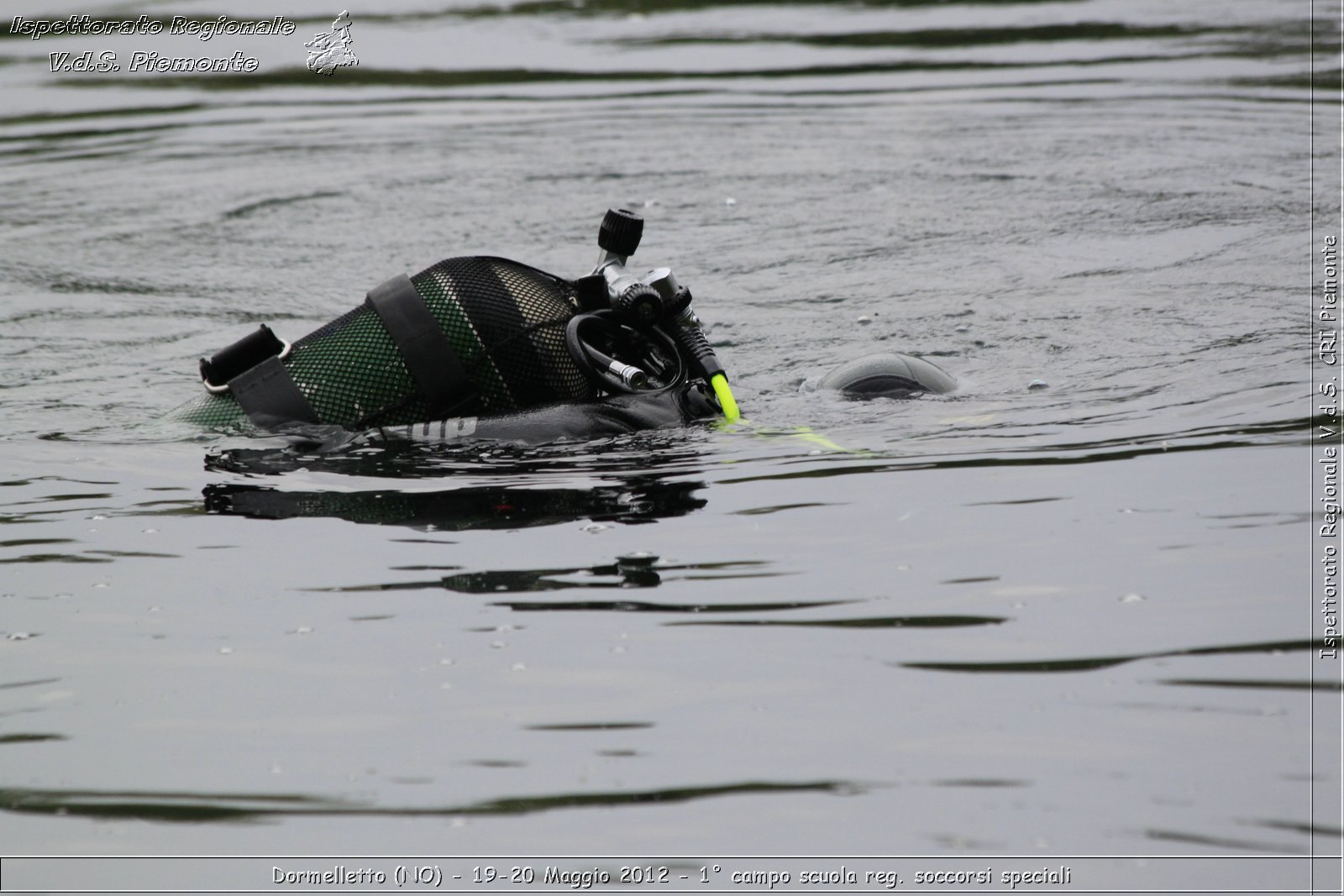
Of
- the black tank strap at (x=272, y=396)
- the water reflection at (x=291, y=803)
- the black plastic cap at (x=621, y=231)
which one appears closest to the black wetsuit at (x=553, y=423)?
the black tank strap at (x=272, y=396)

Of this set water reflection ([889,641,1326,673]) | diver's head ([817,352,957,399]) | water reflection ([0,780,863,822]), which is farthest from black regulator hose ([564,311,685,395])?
water reflection ([0,780,863,822])

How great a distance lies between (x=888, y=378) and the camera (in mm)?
5941

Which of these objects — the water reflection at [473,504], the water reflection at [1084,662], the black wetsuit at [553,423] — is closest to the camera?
the water reflection at [1084,662]

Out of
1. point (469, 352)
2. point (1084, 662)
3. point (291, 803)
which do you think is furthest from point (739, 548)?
point (291, 803)

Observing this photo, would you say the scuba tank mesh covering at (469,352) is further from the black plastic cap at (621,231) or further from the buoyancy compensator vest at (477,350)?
the black plastic cap at (621,231)

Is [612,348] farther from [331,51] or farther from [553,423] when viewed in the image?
[331,51]

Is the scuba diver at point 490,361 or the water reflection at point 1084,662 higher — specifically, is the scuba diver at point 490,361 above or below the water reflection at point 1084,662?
above

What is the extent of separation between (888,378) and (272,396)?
2.34 m

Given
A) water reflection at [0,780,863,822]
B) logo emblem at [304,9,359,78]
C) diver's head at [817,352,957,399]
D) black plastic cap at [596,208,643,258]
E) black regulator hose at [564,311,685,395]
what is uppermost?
logo emblem at [304,9,359,78]

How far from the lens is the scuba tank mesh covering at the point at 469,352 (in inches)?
202

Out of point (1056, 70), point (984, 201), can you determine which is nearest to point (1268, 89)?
point (1056, 70)

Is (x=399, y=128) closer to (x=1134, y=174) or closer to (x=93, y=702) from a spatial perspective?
(x=1134, y=174)

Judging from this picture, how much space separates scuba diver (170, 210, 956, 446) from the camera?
16.8 ft

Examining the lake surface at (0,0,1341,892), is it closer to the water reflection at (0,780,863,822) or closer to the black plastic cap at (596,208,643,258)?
the water reflection at (0,780,863,822)
